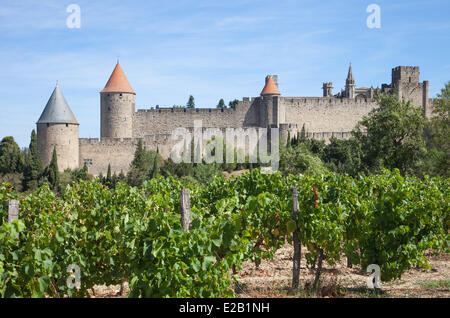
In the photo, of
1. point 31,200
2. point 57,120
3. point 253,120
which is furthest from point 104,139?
point 31,200

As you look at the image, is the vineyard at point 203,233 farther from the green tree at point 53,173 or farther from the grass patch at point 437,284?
the green tree at point 53,173

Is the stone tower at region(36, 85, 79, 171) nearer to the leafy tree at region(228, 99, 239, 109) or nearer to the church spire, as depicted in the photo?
the leafy tree at region(228, 99, 239, 109)

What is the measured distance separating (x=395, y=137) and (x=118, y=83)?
Answer: 2240 centimetres

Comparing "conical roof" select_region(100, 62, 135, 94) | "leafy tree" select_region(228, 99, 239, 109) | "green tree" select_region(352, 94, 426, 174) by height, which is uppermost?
"conical roof" select_region(100, 62, 135, 94)

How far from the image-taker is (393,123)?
17.6 m

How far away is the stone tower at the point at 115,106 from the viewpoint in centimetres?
3594

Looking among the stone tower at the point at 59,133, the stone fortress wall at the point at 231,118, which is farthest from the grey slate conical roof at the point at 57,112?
the stone fortress wall at the point at 231,118

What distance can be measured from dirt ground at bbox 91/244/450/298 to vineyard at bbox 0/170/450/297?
0.34m

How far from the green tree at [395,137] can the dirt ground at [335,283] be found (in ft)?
25.2

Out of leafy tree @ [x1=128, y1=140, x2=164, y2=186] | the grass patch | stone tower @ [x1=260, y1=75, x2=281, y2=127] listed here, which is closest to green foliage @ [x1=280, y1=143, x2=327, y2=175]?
leafy tree @ [x1=128, y1=140, x2=164, y2=186]

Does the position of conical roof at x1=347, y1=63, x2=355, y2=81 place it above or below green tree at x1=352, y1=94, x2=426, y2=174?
above

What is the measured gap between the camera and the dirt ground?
7.14m

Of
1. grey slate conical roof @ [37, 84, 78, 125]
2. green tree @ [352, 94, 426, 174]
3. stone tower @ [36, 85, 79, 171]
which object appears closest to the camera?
green tree @ [352, 94, 426, 174]
